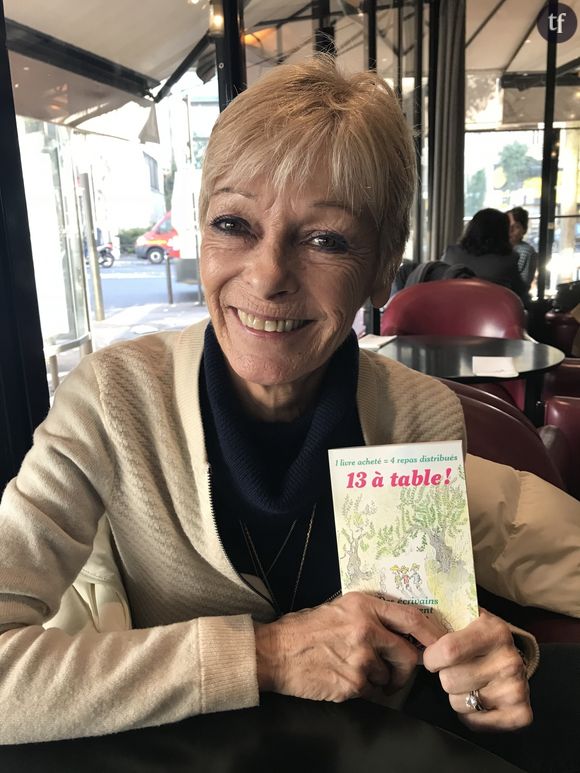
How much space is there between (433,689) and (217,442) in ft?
1.78

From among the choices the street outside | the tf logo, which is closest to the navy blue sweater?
the street outside

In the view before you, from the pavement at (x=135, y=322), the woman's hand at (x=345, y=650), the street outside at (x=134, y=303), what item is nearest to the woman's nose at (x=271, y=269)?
the woman's hand at (x=345, y=650)

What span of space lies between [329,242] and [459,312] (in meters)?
2.99

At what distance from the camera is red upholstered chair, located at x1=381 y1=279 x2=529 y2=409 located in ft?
12.1

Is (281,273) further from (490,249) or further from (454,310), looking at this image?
(490,249)

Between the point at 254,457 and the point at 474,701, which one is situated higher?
the point at 254,457

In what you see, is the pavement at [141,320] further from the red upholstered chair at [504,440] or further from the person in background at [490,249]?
the person in background at [490,249]

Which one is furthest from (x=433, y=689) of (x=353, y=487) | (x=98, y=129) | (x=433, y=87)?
(x=433, y=87)

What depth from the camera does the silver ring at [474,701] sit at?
2.88 ft

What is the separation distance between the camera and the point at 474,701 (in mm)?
877

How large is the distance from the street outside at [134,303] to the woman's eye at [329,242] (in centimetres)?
115

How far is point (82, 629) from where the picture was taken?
1.00 m

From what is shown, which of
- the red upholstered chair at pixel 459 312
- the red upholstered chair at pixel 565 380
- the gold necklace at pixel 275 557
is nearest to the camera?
the gold necklace at pixel 275 557

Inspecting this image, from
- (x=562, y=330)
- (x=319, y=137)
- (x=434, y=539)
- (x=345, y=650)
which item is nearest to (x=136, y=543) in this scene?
(x=345, y=650)
